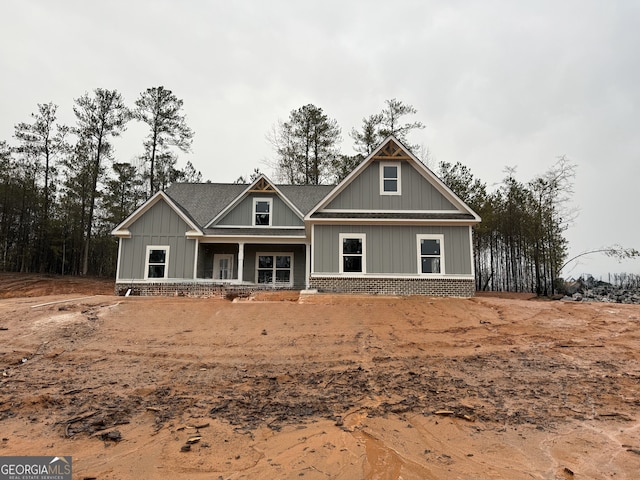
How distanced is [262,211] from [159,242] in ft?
17.2

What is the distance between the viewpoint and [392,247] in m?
14.9

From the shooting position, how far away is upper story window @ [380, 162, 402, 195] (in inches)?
611

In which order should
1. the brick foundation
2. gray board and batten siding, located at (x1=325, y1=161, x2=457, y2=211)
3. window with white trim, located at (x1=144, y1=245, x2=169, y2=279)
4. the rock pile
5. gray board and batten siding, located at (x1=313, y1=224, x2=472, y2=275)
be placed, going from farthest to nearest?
the rock pile, window with white trim, located at (x1=144, y1=245, x2=169, y2=279), gray board and batten siding, located at (x1=325, y1=161, x2=457, y2=211), gray board and batten siding, located at (x1=313, y1=224, x2=472, y2=275), the brick foundation

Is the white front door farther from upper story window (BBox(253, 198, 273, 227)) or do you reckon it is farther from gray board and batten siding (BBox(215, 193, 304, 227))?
upper story window (BBox(253, 198, 273, 227))

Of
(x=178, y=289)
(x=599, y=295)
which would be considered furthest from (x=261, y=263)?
(x=599, y=295)

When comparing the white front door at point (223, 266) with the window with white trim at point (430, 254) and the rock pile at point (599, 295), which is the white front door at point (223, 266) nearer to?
the window with white trim at point (430, 254)

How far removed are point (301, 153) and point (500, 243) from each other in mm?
17893

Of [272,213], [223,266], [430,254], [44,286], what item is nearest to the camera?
[430,254]

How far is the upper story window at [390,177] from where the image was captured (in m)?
15.5

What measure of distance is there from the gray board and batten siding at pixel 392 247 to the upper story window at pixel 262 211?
5.37 metres

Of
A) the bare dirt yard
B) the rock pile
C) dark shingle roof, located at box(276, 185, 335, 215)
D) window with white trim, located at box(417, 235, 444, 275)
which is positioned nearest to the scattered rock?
the bare dirt yard

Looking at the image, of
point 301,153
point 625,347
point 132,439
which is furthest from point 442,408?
point 301,153

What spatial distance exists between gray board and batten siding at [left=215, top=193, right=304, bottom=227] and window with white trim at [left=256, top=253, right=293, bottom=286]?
5.80 feet

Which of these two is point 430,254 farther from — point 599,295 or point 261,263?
point 599,295
